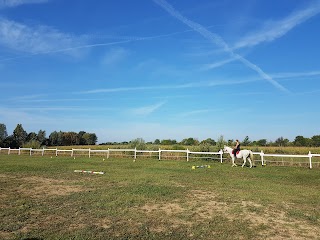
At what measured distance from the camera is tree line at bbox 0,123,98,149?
224 ft

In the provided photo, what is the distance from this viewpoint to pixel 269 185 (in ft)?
43.4

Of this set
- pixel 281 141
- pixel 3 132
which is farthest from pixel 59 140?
pixel 281 141

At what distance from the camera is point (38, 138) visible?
87.6m

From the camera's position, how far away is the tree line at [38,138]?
68250mm

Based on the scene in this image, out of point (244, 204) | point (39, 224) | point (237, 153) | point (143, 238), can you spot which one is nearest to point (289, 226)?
point (244, 204)

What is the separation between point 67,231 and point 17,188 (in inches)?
268

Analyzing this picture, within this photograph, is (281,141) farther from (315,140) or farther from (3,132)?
(3,132)

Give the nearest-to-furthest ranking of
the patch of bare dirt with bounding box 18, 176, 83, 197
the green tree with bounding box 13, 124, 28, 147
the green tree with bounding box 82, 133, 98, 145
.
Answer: the patch of bare dirt with bounding box 18, 176, 83, 197, the green tree with bounding box 13, 124, 28, 147, the green tree with bounding box 82, 133, 98, 145

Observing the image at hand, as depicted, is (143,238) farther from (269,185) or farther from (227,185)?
(269,185)

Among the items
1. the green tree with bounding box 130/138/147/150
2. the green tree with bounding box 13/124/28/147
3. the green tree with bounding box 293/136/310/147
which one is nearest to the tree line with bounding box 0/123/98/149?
the green tree with bounding box 13/124/28/147

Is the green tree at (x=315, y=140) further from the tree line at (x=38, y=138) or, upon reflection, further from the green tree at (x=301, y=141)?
the tree line at (x=38, y=138)

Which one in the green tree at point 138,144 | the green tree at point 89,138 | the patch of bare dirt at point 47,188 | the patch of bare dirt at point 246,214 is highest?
the green tree at point 89,138

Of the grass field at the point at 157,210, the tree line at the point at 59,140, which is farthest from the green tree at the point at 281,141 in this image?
the grass field at the point at 157,210

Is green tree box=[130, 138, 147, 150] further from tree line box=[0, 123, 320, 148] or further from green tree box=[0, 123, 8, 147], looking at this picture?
green tree box=[0, 123, 8, 147]
